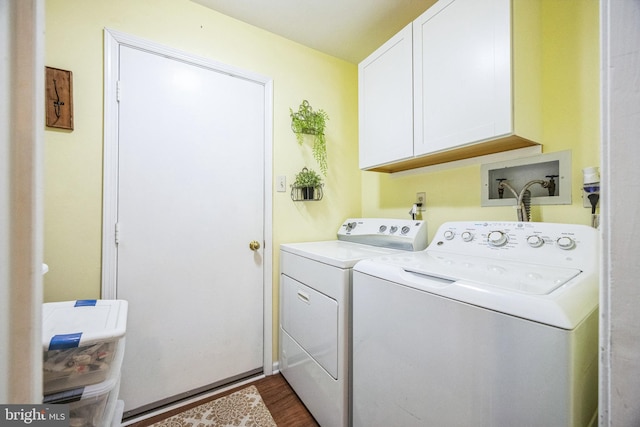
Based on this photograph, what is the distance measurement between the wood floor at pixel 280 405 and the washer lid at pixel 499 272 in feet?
3.56

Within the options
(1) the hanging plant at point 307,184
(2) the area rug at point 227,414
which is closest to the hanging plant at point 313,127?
(1) the hanging plant at point 307,184

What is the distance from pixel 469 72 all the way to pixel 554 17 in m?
0.51

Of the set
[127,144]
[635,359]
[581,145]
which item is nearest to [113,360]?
[127,144]

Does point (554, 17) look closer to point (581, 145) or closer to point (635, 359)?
point (581, 145)

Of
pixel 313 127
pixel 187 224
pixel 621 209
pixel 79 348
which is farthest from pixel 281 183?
pixel 621 209

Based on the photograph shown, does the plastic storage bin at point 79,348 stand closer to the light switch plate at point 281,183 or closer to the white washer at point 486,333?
the white washer at point 486,333

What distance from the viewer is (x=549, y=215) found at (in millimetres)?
1176

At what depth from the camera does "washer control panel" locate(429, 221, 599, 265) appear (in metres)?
0.91

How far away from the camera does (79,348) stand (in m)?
0.87

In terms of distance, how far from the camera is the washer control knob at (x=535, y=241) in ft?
3.26

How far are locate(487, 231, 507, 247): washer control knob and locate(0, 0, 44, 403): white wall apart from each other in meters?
1.39

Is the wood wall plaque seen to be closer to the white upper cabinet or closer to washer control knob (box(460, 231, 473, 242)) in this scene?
the white upper cabinet

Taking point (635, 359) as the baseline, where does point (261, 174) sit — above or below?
above

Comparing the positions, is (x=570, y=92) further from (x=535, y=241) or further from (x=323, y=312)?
(x=323, y=312)
